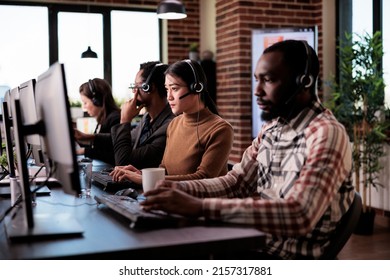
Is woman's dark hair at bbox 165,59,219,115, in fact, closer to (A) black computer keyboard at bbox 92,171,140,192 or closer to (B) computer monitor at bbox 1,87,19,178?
(A) black computer keyboard at bbox 92,171,140,192

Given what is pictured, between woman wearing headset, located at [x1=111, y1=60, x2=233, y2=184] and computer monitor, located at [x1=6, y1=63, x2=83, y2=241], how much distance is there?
91 centimetres

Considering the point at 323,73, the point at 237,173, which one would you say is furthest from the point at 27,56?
the point at 237,173

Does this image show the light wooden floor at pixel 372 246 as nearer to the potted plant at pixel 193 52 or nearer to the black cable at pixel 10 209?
the black cable at pixel 10 209

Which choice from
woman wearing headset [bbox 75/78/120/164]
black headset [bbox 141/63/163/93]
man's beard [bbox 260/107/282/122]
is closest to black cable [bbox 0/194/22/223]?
man's beard [bbox 260/107/282/122]

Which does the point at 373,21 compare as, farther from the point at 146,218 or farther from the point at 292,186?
the point at 146,218

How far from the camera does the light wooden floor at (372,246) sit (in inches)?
140

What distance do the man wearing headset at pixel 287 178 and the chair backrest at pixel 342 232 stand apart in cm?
2

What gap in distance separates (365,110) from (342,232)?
300 centimetres

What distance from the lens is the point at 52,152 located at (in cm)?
143

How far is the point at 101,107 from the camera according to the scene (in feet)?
13.9

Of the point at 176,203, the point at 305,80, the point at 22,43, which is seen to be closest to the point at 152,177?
the point at 176,203

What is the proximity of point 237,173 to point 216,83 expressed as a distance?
439 centimetres

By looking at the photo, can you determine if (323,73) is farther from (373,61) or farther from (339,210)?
(339,210)

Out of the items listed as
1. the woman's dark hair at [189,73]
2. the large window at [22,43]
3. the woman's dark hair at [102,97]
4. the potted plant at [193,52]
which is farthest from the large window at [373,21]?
the large window at [22,43]
